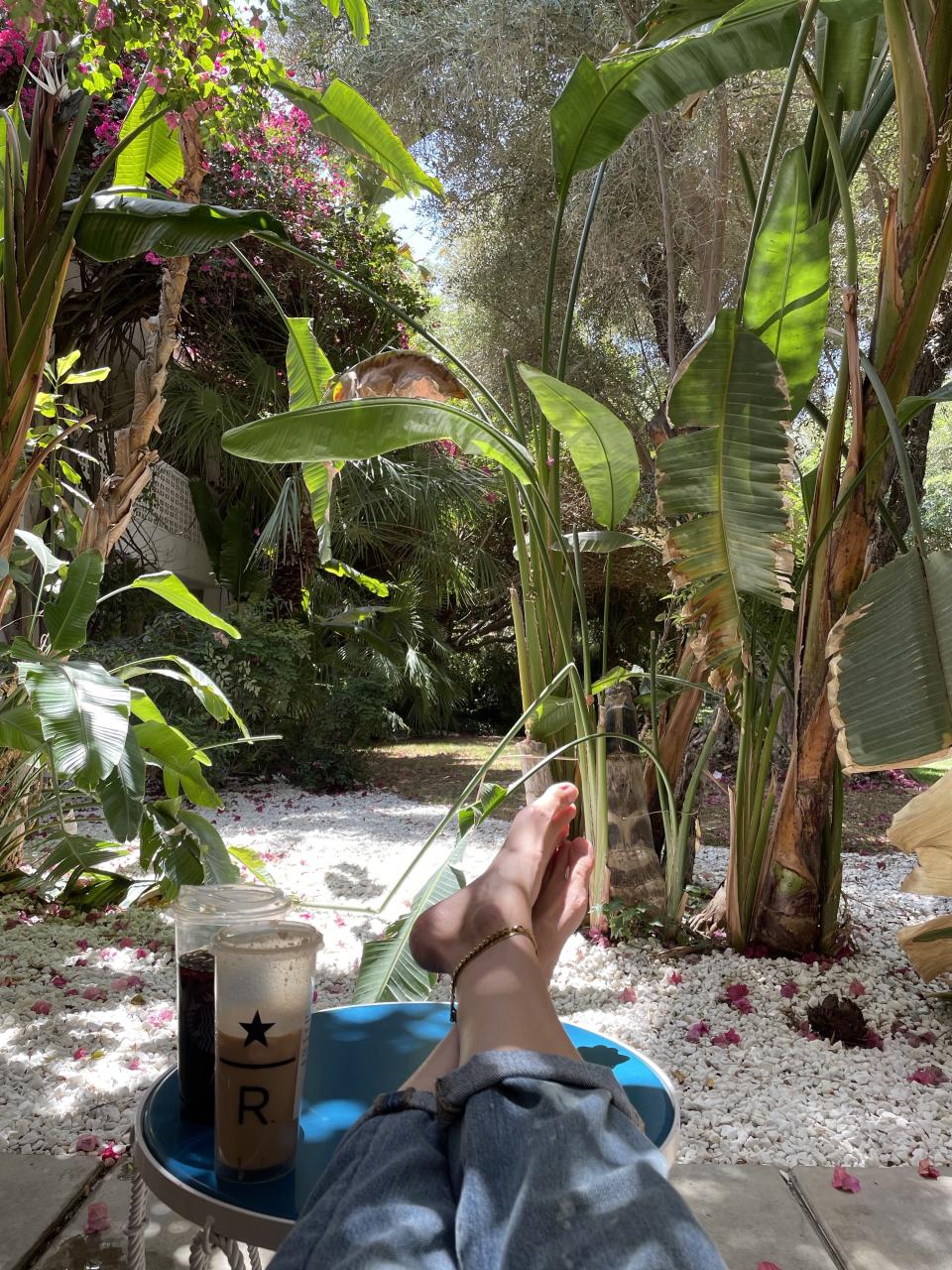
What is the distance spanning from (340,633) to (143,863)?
4.88 metres

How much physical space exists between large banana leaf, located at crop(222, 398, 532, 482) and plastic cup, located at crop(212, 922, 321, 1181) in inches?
59.7

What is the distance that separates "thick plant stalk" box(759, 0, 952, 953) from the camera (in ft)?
7.04

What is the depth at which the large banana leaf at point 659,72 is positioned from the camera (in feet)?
7.69

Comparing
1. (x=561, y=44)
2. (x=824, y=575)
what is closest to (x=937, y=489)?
(x=561, y=44)

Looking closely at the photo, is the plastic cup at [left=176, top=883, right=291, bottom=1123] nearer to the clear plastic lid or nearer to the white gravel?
the clear plastic lid

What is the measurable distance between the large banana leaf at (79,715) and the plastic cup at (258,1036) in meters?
0.95

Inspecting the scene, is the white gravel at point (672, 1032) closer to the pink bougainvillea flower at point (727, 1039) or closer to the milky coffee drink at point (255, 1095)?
the pink bougainvillea flower at point (727, 1039)

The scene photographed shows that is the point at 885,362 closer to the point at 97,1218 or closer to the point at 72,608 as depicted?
the point at 72,608

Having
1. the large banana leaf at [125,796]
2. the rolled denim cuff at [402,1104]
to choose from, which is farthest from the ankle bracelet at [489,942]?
the large banana leaf at [125,796]

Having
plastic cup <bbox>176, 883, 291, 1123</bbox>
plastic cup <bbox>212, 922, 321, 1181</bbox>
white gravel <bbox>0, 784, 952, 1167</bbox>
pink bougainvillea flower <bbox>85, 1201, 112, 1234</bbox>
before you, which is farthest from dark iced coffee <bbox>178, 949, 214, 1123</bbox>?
pink bougainvillea flower <bbox>85, 1201, 112, 1234</bbox>

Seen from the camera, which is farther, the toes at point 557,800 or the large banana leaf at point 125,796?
the large banana leaf at point 125,796

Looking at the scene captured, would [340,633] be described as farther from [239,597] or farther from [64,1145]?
[64,1145]

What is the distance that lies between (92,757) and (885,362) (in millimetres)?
2066

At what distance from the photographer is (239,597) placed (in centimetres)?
730
